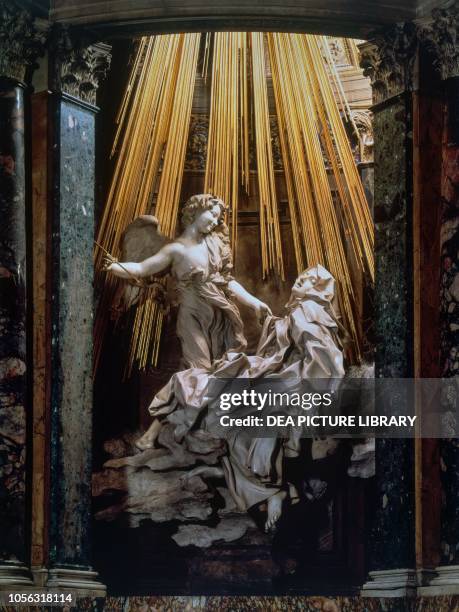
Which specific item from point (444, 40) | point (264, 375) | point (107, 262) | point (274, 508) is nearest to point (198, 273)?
point (107, 262)

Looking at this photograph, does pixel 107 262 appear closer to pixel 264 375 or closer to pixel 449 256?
pixel 264 375

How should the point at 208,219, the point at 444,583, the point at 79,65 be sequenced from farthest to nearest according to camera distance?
the point at 208,219, the point at 79,65, the point at 444,583

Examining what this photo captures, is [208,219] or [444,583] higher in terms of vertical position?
[208,219]

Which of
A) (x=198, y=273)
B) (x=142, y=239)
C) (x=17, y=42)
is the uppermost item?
(x=17, y=42)

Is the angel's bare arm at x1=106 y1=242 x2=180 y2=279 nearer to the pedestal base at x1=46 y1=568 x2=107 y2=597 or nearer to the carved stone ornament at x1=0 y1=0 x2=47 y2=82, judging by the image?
the carved stone ornament at x1=0 y1=0 x2=47 y2=82

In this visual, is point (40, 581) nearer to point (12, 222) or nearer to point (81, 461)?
point (81, 461)

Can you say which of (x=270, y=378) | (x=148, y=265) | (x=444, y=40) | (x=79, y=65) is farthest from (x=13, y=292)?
(x=444, y=40)

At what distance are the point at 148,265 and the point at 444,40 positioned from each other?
2.60 metres

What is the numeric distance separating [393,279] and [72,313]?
2.22m

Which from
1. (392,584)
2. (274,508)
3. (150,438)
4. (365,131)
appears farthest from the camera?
(365,131)

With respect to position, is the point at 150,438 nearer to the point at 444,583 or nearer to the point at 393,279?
the point at 393,279

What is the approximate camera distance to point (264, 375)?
13875 mm

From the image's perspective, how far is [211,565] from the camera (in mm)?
13734

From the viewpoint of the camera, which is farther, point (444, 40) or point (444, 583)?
point (444, 40)
